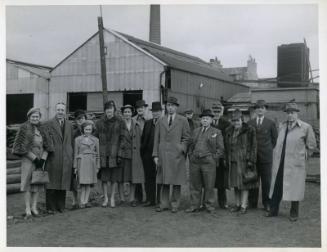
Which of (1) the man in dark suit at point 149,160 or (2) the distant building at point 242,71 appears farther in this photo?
(2) the distant building at point 242,71

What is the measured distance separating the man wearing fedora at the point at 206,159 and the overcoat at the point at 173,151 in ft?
0.60

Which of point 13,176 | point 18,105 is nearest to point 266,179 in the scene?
point 13,176

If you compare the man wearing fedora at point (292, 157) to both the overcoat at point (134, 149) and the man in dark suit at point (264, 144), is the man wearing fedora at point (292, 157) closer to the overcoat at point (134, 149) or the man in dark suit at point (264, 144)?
the man in dark suit at point (264, 144)

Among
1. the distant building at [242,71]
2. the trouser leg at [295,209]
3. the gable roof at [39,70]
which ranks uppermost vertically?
the distant building at [242,71]

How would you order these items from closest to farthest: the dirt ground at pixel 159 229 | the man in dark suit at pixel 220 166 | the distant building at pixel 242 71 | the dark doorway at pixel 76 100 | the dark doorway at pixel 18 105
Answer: the dirt ground at pixel 159 229 < the man in dark suit at pixel 220 166 < the dark doorway at pixel 18 105 < the dark doorway at pixel 76 100 < the distant building at pixel 242 71

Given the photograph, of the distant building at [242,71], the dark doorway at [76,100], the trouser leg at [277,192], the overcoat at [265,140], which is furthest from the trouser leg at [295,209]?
the distant building at [242,71]

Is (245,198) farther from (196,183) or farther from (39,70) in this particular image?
(39,70)

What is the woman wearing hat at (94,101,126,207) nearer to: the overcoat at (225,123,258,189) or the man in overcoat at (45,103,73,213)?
the man in overcoat at (45,103,73,213)

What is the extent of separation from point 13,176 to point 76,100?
9.04m

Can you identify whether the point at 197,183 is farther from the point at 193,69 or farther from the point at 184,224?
the point at 193,69

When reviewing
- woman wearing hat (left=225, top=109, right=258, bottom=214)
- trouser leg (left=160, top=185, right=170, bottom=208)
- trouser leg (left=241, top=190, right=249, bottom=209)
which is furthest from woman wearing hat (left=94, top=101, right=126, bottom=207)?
trouser leg (left=241, top=190, right=249, bottom=209)

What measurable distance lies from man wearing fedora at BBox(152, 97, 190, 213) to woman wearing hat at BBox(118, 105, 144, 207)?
1.52 ft

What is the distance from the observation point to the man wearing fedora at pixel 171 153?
22.9 feet

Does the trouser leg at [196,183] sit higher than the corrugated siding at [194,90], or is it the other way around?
the corrugated siding at [194,90]
